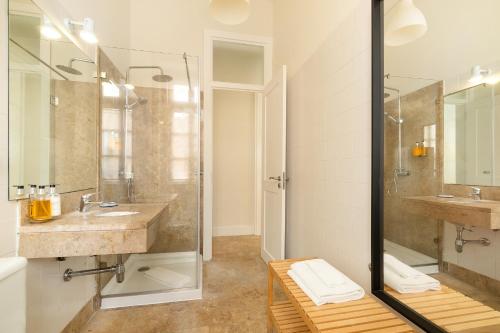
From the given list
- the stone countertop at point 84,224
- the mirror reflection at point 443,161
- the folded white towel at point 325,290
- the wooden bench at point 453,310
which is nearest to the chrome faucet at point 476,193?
the mirror reflection at point 443,161

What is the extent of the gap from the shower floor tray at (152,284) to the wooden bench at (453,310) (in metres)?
1.65

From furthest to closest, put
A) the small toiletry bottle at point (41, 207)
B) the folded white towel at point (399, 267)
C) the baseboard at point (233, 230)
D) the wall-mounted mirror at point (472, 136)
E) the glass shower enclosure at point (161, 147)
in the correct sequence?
1. the baseboard at point (233, 230)
2. the glass shower enclosure at point (161, 147)
3. the small toiletry bottle at point (41, 207)
4. the folded white towel at point (399, 267)
5. the wall-mounted mirror at point (472, 136)

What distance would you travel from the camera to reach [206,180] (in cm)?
291

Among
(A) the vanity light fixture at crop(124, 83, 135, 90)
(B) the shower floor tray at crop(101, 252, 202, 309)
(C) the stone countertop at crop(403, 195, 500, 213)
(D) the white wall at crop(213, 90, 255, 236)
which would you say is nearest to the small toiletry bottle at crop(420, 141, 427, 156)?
(C) the stone countertop at crop(403, 195, 500, 213)

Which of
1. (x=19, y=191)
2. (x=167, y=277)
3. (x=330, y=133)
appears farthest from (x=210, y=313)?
(x=330, y=133)

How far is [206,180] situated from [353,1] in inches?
86.9

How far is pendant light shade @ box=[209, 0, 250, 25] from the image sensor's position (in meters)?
1.36

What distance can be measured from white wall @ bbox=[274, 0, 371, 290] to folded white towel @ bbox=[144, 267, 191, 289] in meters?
1.06

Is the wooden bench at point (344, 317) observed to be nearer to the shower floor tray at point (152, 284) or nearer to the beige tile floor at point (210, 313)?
the beige tile floor at point (210, 313)

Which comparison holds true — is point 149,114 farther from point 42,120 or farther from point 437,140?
point 437,140

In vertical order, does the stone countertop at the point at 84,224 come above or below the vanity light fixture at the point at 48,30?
below

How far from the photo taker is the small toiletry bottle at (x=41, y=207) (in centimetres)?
124

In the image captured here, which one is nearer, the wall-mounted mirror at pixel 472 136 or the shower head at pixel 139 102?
the wall-mounted mirror at pixel 472 136

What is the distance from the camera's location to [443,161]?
85 cm
